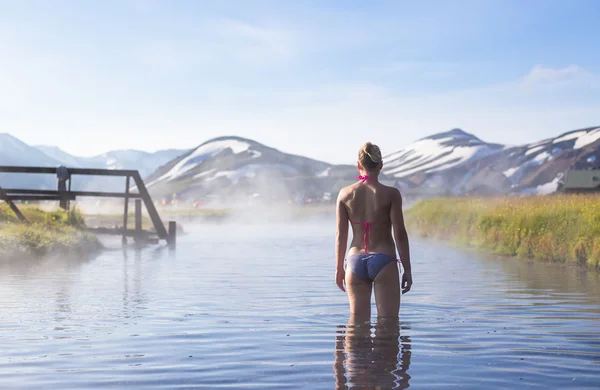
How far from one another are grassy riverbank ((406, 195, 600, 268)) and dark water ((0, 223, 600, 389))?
2203 millimetres

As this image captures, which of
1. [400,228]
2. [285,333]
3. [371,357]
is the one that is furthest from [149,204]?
[371,357]

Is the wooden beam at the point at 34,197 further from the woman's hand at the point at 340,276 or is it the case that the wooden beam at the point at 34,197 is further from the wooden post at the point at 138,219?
the woman's hand at the point at 340,276

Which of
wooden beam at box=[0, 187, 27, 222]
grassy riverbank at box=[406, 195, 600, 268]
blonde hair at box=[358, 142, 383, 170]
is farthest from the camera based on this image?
wooden beam at box=[0, 187, 27, 222]

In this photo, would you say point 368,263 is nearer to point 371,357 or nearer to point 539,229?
point 371,357

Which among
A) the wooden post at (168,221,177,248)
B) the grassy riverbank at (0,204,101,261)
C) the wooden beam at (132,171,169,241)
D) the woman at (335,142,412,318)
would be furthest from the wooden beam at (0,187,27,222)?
the woman at (335,142,412,318)

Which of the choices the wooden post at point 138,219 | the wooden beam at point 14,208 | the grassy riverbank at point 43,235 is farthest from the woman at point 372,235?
the wooden post at point 138,219

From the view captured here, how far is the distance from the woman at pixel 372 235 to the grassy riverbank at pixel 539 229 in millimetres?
15772

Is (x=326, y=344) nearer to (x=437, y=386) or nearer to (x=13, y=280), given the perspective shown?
(x=437, y=386)

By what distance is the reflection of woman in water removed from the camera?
8.70m

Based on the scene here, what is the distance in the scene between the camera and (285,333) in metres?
12.5

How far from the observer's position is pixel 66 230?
33688 mm

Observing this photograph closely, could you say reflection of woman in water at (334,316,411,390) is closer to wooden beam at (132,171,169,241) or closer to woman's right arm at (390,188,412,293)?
woman's right arm at (390,188,412,293)

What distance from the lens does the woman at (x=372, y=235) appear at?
10.2 m

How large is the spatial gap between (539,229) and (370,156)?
20955 millimetres
